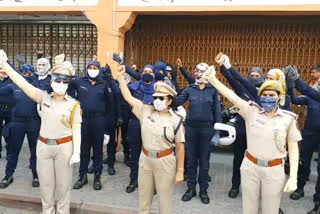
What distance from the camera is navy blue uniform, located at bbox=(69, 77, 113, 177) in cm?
482

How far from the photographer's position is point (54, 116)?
3.71m

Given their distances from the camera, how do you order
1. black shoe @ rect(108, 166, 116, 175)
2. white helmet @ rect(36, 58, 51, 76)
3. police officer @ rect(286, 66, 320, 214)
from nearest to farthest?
police officer @ rect(286, 66, 320, 214)
white helmet @ rect(36, 58, 51, 76)
black shoe @ rect(108, 166, 116, 175)

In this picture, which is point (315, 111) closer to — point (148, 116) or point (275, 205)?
point (275, 205)

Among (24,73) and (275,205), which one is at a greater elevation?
(24,73)

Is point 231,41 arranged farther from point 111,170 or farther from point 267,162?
point 267,162

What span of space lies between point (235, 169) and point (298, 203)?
36.4 inches

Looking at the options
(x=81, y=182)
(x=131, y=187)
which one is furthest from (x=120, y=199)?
(x=81, y=182)

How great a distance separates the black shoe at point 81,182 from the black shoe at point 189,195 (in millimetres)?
1469

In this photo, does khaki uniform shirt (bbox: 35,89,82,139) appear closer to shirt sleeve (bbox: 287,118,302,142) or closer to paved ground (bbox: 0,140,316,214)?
paved ground (bbox: 0,140,316,214)

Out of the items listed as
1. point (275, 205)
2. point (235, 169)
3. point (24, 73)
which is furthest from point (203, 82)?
point (24, 73)

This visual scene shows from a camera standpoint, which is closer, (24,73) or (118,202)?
(118,202)

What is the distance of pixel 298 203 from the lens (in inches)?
185

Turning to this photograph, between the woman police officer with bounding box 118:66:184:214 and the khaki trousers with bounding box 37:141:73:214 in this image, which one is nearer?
the woman police officer with bounding box 118:66:184:214

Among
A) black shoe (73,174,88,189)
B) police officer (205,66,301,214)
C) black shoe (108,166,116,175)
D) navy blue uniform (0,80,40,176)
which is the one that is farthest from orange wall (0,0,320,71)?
police officer (205,66,301,214)
